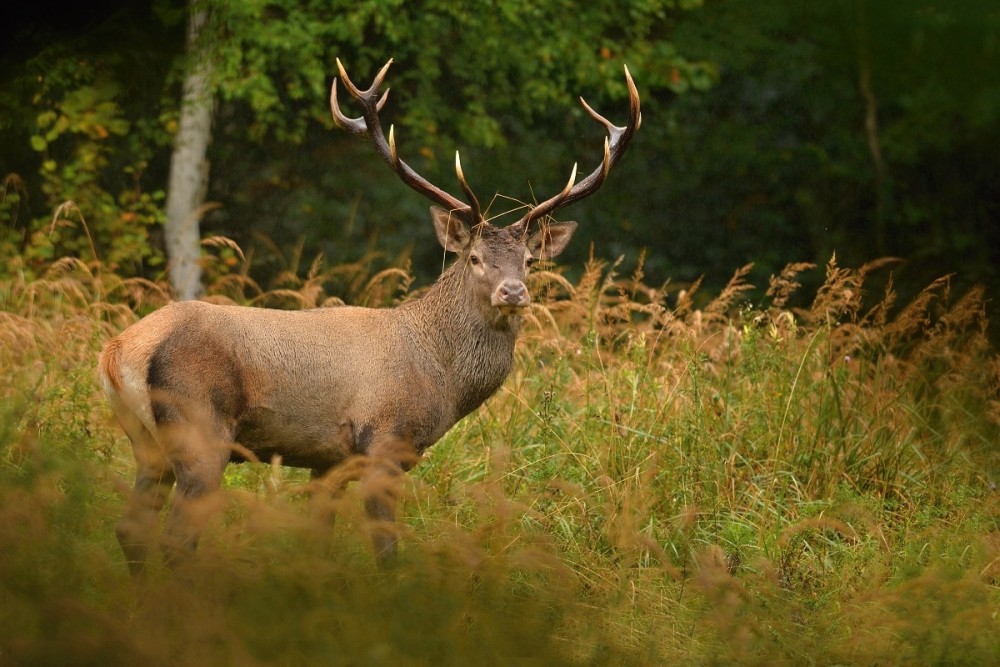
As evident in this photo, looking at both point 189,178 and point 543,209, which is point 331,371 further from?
point 189,178

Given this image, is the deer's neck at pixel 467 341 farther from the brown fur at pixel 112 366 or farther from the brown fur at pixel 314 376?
the brown fur at pixel 112 366

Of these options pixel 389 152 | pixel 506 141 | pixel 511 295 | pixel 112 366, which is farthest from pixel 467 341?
pixel 506 141

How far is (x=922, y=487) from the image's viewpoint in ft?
19.0

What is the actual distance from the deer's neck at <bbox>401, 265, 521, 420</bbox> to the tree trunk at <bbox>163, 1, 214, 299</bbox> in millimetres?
4550

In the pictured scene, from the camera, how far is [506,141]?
11.6 m

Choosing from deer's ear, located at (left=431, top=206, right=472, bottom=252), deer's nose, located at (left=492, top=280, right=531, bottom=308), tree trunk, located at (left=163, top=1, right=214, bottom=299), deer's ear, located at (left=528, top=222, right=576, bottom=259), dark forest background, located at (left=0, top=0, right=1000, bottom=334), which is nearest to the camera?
deer's nose, located at (left=492, top=280, right=531, bottom=308)

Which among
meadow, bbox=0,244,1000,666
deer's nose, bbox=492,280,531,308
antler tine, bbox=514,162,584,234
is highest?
antler tine, bbox=514,162,584,234

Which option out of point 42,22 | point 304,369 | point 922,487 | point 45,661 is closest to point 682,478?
point 922,487

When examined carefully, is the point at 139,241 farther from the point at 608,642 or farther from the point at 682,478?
the point at 608,642

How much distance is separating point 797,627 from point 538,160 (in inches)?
304

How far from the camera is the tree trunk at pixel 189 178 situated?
31.4 ft

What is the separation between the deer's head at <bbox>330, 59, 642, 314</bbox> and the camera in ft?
17.3

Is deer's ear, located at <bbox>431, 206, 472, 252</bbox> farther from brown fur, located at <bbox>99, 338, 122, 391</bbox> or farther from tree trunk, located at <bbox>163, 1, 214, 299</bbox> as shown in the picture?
tree trunk, located at <bbox>163, 1, 214, 299</bbox>

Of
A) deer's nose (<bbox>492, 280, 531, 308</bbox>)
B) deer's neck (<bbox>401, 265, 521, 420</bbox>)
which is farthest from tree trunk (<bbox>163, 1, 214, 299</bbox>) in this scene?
deer's nose (<bbox>492, 280, 531, 308</bbox>)
